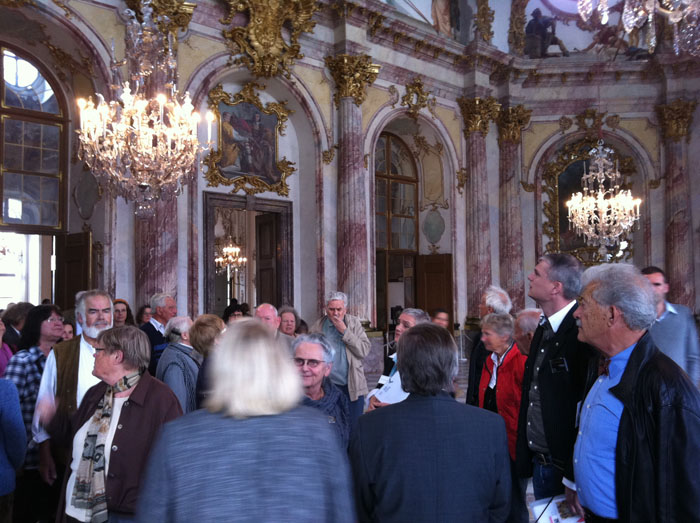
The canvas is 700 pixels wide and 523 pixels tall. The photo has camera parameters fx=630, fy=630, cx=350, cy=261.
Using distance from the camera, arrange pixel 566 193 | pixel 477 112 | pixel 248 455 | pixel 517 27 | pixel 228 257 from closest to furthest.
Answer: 1. pixel 248 455
2. pixel 477 112
3. pixel 517 27
4. pixel 566 193
5. pixel 228 257

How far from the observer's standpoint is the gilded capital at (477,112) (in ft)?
49.6

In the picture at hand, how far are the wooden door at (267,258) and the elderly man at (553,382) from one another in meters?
9.51

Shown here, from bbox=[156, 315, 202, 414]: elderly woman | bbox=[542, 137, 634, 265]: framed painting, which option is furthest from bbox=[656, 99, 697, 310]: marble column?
bbox=[156, 315, 202, 414]: elderly woman

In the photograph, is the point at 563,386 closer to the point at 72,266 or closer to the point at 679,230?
the point at 72,266

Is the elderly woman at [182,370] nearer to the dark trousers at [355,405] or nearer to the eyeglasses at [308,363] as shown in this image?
the eyeglasses at [308,363]

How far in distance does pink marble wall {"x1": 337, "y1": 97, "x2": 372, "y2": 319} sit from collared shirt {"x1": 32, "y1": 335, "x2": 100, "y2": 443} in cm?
838

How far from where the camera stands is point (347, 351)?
5980mm

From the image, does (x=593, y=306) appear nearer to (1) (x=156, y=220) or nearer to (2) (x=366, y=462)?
(2) (x=366, y=462)

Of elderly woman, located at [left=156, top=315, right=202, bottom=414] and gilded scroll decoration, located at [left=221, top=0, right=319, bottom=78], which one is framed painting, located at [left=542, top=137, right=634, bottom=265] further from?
elderly woman, located at [left=156, top=315, right=202, bottom=414]

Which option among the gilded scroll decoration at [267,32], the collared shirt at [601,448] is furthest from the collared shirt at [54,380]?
the gilded scroll decoration at [267,32]

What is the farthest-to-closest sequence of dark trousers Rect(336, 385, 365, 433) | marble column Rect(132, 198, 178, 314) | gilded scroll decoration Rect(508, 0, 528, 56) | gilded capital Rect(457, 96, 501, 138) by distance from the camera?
gilded scroll decoration Rect(508, 0, 528, 56) → gilded capital Rect(457, 96, 501, 138) → marble column Rect(132, 198, 178, 314) → dark trousers Rect(336, 385, 365, 433)

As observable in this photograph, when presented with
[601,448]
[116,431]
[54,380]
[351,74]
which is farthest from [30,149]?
[601,448]

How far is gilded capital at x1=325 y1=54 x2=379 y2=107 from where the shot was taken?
40.4 ft

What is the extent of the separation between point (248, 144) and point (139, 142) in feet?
13.8
